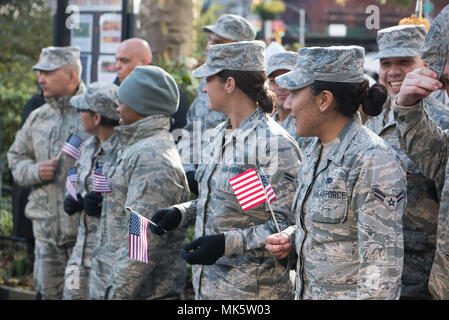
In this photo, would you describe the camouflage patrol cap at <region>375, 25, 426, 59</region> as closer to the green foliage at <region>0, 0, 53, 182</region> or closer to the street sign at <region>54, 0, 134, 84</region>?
the street sign at <region>54, 0, 134, 84</region>

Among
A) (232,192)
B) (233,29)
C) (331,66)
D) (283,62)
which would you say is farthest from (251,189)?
(233,29)

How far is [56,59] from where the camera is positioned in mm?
6777

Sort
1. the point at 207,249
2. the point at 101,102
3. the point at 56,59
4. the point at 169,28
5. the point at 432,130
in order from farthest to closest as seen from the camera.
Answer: the point at 169,28 < the point at 56,59 < the point at 101,102 < the point at 207,249 < the point at 432,130

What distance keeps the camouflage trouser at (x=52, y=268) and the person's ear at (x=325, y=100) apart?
141 inches

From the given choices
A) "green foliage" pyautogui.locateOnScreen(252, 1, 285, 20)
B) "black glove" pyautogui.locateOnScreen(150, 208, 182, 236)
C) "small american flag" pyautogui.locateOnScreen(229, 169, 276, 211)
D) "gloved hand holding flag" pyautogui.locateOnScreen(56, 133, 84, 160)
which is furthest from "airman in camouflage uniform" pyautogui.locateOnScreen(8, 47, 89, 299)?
"green foliage" pyautogui.locateOnScreen(252, 1, 285, 20)

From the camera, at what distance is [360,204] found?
300cm

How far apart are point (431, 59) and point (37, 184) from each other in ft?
13.7

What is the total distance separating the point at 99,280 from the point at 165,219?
3.01 ft

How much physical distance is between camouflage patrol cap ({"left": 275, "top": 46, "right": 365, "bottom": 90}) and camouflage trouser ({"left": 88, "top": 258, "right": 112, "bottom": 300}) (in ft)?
6.94

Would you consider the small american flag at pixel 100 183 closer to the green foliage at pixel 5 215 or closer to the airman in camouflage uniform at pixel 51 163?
the airman in camouflage uniform at pixel 51 163

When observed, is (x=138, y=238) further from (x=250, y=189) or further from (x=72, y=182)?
(x=72, y=182)

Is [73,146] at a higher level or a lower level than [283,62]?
lower

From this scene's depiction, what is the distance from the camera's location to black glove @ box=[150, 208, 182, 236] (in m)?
4.16
